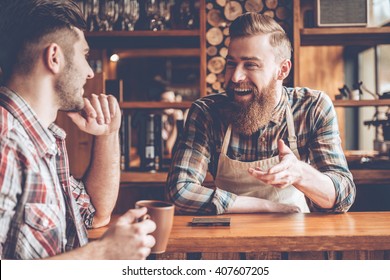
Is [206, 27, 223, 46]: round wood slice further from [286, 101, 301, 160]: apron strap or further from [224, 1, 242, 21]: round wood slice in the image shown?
[286, 101, 301, 160]: apron strap

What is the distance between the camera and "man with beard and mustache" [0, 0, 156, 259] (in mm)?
1056

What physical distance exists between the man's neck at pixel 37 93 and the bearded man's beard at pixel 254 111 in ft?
2.72

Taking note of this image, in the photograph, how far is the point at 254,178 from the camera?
6.37 ft

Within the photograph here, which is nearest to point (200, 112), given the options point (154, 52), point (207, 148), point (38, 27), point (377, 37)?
point (207, 148)

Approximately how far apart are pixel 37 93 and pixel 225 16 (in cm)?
223

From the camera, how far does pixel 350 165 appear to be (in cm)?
306

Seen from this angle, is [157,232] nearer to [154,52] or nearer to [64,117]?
[64,117]

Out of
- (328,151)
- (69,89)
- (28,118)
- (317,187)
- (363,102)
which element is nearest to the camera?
(28,118)

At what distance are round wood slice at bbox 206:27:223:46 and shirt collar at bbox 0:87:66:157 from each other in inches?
86.1

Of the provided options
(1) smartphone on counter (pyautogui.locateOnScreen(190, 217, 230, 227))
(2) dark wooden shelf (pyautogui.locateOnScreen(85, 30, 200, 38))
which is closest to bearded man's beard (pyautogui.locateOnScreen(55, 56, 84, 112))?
(1) smartphone on counter (pyautogui.locateOnScreen(190, 217, 230, 227))

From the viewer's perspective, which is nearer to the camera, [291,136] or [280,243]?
[280,243]

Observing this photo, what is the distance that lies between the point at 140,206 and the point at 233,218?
0.50 m

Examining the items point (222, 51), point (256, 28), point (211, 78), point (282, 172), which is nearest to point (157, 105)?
point (211, 78)

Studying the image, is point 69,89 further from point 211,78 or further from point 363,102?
point 363,102
